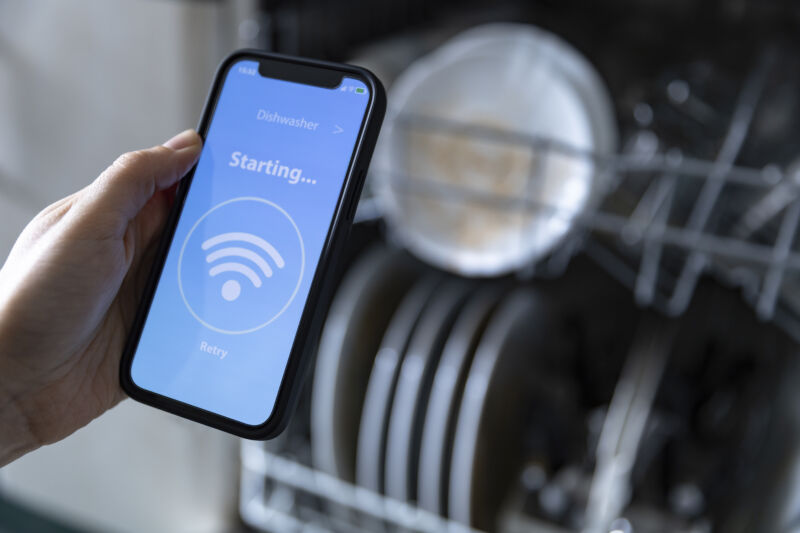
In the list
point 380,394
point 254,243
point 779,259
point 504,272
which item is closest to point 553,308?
point 504,272

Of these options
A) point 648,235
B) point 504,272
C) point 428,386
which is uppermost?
point 648,235

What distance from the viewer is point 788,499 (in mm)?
667

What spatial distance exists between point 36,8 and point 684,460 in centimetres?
80

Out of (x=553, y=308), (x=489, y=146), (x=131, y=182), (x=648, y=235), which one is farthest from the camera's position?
(x=553, y=308)

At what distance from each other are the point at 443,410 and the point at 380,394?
0.07 m

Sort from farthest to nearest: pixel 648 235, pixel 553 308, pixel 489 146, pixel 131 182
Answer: pixel 553 308 < pixel 489 146 < pixel 648 235 < pixel 131 182

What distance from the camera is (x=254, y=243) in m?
0.45

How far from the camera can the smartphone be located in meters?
0.44

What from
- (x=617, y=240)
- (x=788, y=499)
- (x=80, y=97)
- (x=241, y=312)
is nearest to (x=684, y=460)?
(x=788, y=499)

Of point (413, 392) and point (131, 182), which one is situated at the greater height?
point (131, 182)

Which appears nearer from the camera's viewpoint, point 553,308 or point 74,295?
point 74,295

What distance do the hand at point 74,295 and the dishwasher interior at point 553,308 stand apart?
260mm

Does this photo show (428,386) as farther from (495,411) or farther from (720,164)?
(720,164)

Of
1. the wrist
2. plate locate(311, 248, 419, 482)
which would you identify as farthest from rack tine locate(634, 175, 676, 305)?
the wrist
